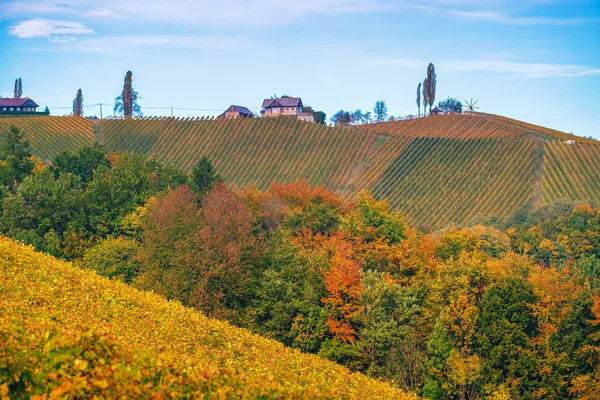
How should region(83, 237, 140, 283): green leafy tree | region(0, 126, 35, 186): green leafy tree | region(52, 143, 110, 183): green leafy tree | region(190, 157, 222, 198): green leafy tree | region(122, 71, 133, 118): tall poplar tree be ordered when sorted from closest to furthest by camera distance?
region(83, 237, 140, 283): green leafy tree < region(190, 157, 222, 198): green leafy tree < region(0, 126, 35, 186): green leafy tree < region(52, 143, 110, 183): green leafy tree < region(122, 71, 133, 118): tall poplar tree

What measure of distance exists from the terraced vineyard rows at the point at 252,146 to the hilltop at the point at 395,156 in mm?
142

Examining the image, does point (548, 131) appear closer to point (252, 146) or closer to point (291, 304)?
point (252, 146)

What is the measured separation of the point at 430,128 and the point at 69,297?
336 feet

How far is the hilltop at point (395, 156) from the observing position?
296 feet

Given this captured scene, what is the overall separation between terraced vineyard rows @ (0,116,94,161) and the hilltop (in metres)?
0.15

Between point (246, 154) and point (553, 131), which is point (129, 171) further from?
point (553, 131)

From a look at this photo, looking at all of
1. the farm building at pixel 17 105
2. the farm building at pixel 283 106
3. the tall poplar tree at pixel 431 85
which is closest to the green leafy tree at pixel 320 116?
the farm building at pixel 283 106

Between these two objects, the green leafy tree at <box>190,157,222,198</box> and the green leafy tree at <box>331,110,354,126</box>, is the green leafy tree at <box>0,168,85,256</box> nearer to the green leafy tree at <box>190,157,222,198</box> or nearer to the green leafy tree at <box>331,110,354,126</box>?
the green leafy tree at <box>190,157,222,198</box>

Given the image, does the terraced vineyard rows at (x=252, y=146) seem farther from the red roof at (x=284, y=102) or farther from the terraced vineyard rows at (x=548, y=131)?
the red roof at (x=284, y=102)

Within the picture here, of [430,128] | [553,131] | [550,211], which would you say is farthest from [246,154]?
[553,131]

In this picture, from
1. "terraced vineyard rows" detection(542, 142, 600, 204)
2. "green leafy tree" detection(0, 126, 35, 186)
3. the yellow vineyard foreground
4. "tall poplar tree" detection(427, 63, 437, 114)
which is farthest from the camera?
"tall poplar tree" detection(427, 63, 437, 114)

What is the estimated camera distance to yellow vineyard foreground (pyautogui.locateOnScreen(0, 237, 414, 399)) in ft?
39.1

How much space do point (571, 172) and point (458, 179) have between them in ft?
47.1

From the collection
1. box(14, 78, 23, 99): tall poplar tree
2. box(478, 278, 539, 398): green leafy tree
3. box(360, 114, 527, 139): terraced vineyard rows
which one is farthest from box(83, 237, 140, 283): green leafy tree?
box(14, 78, 23, 99): tall poplar tree
